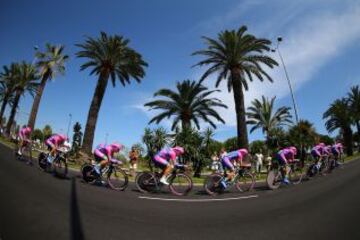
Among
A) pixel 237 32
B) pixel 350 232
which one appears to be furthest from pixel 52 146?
pixel 237 32

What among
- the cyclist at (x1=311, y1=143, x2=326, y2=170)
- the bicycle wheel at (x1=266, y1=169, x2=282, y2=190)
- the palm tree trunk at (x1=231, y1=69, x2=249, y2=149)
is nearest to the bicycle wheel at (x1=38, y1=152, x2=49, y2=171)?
the bicycle wheel at (x1=266, y1=169, x2=282, y2=190)

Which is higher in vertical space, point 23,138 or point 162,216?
point 23,138

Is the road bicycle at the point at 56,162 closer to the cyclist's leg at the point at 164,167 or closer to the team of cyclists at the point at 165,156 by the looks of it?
the team of cyclists at the point at 165,156

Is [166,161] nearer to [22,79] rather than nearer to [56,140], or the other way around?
[56,140]

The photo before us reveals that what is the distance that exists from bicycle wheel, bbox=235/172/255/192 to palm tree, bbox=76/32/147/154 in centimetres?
1668

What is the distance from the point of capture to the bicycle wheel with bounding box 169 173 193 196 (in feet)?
32.9

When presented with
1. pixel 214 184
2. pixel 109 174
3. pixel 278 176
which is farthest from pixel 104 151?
pixel 278 176

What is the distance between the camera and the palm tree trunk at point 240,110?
2405 cm

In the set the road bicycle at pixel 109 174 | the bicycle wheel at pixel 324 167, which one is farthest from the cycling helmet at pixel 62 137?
the bicycle wheel at pixel 324 167

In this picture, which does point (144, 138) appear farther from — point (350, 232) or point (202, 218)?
point (350, 232)

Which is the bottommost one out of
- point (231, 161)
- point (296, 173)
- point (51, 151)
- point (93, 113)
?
point (296, 173)

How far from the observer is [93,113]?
1010 inches

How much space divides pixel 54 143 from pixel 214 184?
7.06m

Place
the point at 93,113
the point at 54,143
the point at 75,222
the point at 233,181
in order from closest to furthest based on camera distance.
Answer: the point at 75,222 → the point at 233,181 → the point at 54,143 → the point at 93,113
